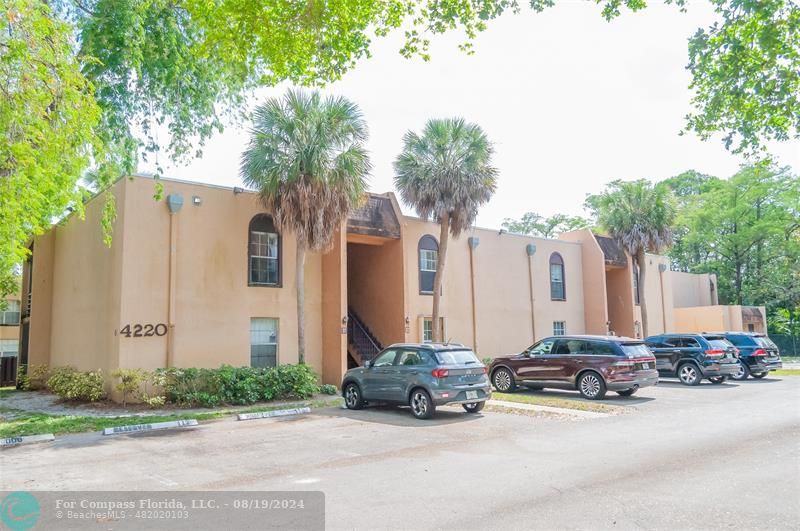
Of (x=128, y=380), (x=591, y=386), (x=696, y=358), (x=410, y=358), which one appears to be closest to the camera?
(x=410, y=358)

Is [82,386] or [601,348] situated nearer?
[82,386]

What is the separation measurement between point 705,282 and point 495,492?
42819mm

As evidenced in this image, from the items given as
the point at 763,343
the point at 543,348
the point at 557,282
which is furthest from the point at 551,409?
the point at 557,282

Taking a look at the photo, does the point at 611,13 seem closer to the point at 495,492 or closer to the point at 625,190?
the point at 495,492

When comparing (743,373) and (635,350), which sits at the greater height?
(635,350)

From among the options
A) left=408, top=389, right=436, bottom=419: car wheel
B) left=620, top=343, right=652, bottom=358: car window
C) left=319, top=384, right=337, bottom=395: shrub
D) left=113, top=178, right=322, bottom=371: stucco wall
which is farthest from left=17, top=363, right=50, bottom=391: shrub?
left=620, top=343, right=652, bottom=358: car window

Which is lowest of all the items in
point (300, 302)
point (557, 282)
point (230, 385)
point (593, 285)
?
point (230, 385)

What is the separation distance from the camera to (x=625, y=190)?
29500 mm

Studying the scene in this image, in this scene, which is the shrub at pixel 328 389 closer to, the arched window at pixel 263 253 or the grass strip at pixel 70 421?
the grass strip at pixel 70 421

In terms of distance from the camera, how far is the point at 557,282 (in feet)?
91.7

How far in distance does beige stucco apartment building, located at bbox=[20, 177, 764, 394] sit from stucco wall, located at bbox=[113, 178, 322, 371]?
0.10ft

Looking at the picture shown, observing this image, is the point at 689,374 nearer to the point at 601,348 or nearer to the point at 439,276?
the point at 601,348

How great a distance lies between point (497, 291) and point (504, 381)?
750 cm

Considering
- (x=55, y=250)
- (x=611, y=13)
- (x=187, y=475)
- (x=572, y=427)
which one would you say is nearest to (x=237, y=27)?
(x=611, y=13)
